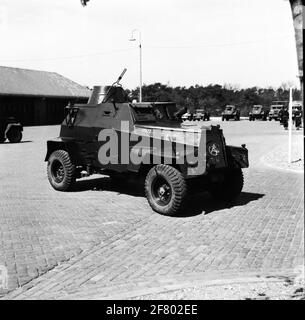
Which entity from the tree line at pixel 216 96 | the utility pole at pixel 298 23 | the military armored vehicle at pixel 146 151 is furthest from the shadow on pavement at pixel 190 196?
the tree line at pixel 216 96

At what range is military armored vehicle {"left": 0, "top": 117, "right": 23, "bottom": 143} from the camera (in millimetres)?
23719

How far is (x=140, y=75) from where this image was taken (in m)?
35.2

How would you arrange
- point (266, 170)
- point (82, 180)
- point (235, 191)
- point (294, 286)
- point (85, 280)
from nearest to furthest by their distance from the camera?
point (294, 286), point (85, 280), point (235, 191), point (82, 180), point (266, 170)

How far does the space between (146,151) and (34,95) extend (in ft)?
113

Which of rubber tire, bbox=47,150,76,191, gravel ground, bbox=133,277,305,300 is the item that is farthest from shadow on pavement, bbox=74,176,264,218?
gravel ground, bbox=133,277,305,300

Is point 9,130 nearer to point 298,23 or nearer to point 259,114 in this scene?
point 298,23

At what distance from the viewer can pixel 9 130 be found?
23.8 metres

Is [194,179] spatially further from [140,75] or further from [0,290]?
[140,75]

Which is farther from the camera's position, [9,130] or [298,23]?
[9,130]

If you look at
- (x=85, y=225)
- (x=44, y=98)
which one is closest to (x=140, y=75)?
(x=44, y=98)

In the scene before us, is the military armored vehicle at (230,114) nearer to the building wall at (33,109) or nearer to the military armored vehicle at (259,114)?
the military armored vehicle at (259,114)

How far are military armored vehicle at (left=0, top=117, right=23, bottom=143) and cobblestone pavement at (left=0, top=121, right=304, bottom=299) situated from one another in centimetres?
1369

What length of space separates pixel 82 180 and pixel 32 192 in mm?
1907

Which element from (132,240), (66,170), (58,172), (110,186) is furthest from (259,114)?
(132,240)
